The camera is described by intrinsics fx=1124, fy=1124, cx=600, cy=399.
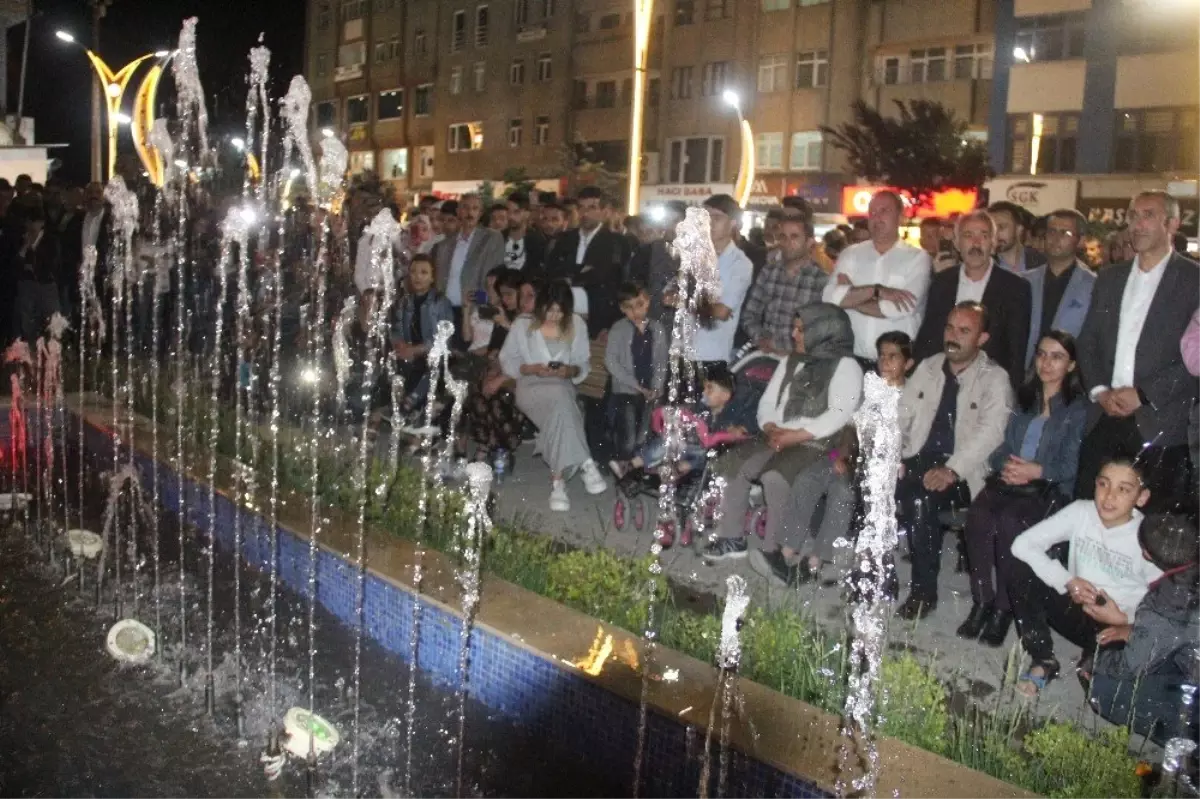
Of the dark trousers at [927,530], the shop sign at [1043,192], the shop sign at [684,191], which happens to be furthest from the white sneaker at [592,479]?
the shop sign at [684,191]

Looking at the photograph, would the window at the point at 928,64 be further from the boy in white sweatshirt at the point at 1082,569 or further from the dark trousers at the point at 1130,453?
the boy in white sweatshirt at the point at 1082,569

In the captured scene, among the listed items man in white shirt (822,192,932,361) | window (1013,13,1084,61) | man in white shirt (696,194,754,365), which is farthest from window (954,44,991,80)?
man in white shirt (822,192,932,361)

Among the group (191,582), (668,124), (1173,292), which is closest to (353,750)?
(191,582)

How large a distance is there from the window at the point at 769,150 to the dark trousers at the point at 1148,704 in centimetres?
3558

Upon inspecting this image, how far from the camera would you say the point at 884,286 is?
6730 mm

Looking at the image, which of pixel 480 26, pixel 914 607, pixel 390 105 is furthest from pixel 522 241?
pixel 390 105

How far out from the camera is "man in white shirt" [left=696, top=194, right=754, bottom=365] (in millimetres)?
7637

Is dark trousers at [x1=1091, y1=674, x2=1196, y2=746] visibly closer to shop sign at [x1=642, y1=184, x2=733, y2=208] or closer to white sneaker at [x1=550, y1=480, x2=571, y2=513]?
white sneaker at [x1=550, y1=480, x2=571, y2=513]

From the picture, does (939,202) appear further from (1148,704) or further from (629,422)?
(1148,704)

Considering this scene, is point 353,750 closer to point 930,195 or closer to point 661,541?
point 661,541

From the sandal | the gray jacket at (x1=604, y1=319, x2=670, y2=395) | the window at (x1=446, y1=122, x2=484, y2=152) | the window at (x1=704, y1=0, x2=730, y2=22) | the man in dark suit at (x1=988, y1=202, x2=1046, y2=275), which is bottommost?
the sandal

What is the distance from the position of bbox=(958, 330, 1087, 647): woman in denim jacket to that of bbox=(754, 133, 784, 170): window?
3391cm

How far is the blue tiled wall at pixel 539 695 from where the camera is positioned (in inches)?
143

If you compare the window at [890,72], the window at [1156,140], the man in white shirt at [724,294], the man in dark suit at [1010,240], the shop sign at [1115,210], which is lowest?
the man in white shirt at [724,294]
